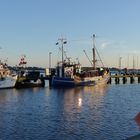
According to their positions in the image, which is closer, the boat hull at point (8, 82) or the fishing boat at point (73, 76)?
the boat hull at point (8, 82)

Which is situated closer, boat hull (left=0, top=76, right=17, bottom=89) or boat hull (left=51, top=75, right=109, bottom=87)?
boat hull (left=0, top=76, right=17, bottom=89)

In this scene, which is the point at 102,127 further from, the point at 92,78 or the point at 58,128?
the point at 92,78

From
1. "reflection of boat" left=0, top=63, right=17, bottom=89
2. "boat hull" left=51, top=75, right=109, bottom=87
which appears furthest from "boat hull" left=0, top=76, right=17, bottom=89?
"boat hull" left=51, top=75, right=109, bottom=87

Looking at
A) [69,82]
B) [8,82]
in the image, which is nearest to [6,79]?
[8,82]

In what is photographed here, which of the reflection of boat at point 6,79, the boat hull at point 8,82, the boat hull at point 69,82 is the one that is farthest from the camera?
the boat hull at point 69,82

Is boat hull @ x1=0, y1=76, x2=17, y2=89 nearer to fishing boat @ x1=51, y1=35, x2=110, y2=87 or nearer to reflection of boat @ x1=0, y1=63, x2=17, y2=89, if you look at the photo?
reflection of boat @ x1=0, y1=63, x2=17, y2=89

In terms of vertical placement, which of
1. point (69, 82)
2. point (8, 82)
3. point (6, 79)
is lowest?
point (69, 82)

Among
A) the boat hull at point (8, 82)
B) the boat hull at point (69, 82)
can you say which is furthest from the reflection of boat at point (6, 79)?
the boat hull at point (69, 82)

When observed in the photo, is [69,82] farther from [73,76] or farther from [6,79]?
[6,79]

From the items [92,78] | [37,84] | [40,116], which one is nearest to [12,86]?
[37,84]

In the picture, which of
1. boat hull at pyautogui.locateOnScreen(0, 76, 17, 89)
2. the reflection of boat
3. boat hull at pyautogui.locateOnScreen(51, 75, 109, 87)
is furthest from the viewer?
boat hull at pyautogui.locateOnScreen(51, 75, 109, 87)

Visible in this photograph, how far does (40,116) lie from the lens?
138 ft

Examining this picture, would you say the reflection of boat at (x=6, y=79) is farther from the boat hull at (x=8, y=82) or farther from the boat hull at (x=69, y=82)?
the boat hull at (x=69, y=82)

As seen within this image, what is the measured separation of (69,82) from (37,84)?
912 centimetres
